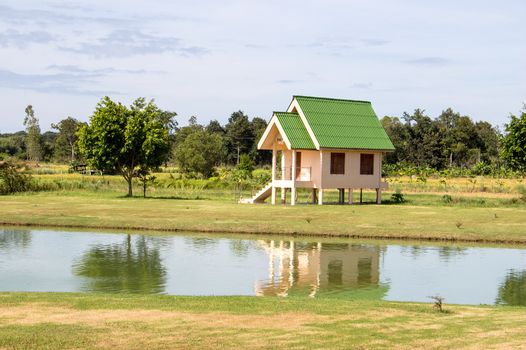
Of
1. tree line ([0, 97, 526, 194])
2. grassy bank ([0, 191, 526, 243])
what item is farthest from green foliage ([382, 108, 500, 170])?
grassy bank ([0, 191, 526, 243])

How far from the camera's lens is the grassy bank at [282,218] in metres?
39.8

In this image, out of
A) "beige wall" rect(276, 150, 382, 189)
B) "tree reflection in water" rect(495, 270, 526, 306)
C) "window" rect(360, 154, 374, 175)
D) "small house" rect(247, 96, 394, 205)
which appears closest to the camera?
"tree reflection in water" rect(495, 270, 526, 306)

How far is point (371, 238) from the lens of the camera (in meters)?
38.9

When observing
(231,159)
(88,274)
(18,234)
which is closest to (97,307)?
(88,274)

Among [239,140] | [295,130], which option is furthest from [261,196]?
[239,140]

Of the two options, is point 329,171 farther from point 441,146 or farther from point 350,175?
point 441,146

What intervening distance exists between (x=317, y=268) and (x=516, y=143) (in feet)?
121

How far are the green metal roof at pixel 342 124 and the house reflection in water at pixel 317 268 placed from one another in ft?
67.5

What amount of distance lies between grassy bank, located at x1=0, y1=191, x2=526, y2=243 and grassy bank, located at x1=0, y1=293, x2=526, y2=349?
68.5 ft

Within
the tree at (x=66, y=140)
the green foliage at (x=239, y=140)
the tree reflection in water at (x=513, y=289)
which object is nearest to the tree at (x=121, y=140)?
the tree reflection in water at (x=513, y=289)

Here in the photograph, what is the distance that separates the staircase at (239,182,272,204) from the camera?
56.9m

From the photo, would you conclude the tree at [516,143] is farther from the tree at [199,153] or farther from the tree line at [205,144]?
the tree at [199,153]

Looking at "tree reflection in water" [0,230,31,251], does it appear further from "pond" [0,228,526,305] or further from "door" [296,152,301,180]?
"door" [296,152,301,180]

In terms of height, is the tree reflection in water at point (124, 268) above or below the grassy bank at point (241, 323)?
below
